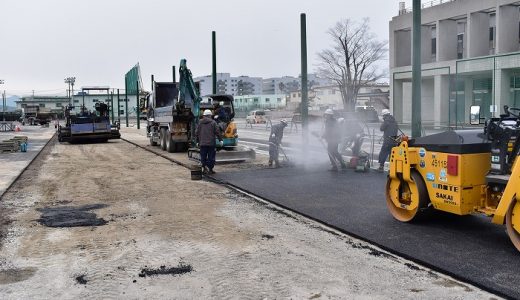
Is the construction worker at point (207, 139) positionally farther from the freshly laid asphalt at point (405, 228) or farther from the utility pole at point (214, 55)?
the utility pole at point (214, 55)

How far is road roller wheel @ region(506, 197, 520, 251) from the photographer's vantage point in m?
5.89

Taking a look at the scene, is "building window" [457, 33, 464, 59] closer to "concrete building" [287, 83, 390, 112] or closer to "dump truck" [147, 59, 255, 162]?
"dump truck" [147, 59, 255, 162]

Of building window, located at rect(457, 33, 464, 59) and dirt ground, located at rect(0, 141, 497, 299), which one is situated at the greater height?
building window, located at rect(457, 33, 464, 59)

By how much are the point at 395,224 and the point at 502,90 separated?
20.7 metres

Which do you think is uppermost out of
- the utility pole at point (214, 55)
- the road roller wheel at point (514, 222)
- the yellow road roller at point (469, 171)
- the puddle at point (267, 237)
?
the utility pole at point (214, 55)

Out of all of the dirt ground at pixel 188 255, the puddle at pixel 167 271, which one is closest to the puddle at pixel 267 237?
the dirt ground at pixel 188 255

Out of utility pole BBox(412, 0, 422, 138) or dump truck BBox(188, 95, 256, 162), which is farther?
dump truck BBox(188, 95, 256, 162)

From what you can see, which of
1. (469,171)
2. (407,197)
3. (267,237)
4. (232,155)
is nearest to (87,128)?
(232,155)

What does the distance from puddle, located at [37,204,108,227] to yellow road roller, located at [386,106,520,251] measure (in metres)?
4.68

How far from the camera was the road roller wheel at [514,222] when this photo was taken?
589 cm

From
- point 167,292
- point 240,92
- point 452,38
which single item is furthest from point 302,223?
point 240,92

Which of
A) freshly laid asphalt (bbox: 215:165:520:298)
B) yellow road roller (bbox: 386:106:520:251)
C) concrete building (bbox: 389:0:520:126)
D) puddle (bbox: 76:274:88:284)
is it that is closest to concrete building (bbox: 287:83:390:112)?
concrete building (bbox: 389:0:520:126)

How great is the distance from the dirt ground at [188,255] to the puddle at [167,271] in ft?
0.04

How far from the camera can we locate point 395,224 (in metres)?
7.73
